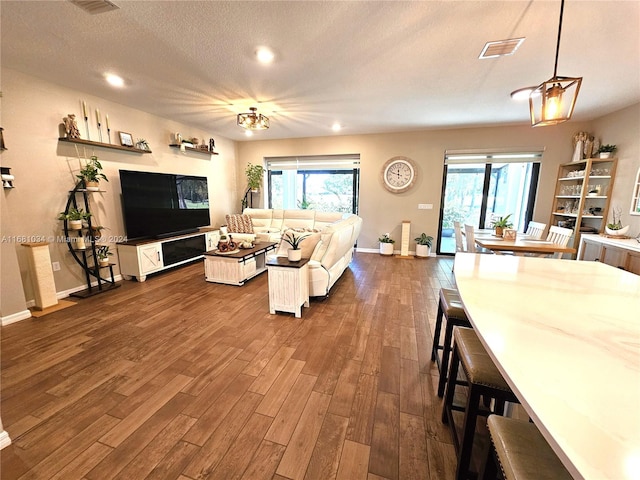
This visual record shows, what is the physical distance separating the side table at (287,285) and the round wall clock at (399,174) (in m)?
3.64

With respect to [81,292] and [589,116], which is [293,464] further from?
[589,116]

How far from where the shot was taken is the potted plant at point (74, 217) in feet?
10.8

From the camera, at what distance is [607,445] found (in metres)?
0.53

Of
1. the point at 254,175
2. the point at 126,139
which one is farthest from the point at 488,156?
the point at 126,139

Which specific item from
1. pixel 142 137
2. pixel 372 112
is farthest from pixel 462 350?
pixel 142 137

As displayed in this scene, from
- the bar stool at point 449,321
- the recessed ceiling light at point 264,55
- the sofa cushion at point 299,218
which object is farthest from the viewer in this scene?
the sofa cushion at point 299,218

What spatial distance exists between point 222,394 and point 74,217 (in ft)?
10.4

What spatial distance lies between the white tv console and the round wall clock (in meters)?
4.11


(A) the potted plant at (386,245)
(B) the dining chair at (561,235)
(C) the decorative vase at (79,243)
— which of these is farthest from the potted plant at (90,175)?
(B) the dining chair at (561,235)

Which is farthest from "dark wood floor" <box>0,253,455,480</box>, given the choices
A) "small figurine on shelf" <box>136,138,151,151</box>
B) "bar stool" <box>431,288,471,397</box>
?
"small figurine on shelf" <box>136,138,151,151</box>

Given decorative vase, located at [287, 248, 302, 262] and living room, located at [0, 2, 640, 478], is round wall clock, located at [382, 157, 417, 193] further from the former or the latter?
decorative vase, located at [287, 248, 302, 262]

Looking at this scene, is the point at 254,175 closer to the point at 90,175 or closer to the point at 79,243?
Result: the point at 90,175

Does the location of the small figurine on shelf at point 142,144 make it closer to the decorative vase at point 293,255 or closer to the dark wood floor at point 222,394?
the dark wood floor at point 222,394

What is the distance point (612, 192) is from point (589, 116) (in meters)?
1.38
